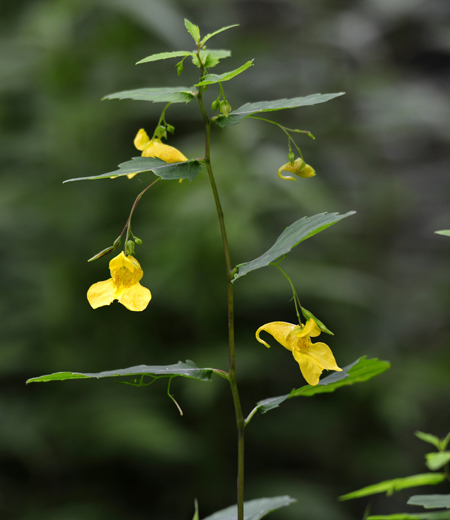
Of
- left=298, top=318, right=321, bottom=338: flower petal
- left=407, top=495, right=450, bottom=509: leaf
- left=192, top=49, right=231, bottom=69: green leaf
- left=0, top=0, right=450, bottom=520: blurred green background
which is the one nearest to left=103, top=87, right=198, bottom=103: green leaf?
left=192, top=49, right=231, bottom=69: green leaf

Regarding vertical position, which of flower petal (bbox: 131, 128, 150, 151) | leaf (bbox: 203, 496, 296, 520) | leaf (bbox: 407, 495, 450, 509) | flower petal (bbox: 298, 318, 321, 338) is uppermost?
flower petal (bbox: 131, 128, 150, 151)

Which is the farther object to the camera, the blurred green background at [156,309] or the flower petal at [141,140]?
the blurred green background at [156,309]

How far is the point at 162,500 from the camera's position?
5.35 ft

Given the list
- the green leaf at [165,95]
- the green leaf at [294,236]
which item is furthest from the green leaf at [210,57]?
the green leaf at [294,236]

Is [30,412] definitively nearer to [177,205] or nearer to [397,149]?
[177,205]

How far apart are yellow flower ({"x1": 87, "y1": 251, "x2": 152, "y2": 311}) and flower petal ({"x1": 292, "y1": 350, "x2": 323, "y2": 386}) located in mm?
156

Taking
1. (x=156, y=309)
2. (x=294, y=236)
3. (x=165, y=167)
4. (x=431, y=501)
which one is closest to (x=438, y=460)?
(x=431, y=501)

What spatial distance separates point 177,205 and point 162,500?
0.99m

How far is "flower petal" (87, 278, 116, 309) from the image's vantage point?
47cm

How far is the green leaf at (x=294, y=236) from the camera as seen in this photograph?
0.39 metres

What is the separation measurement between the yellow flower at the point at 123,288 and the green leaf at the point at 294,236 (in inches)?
3.9

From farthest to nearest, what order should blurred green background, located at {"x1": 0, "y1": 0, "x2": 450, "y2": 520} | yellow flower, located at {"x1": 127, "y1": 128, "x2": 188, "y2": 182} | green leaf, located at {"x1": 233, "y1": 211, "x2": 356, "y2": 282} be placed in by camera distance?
blurred green background, located at {"x1": 0, "y1": 0, "x2": 450, "y2": 520}
yellow flower, located at {"x1": 127, "y1": 128, "x2": 188, "y2": 182}
green leaf, located at {"x1": 233, "y1": 211, "x2": 356, "y2": 282}

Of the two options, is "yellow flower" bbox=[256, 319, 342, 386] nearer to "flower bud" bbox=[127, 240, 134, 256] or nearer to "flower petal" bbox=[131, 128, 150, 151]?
"flower bud" bbox=[127, 240, 134, 256]

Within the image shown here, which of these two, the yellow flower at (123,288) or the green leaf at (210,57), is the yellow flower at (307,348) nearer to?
the yellow flower at (123,288)
